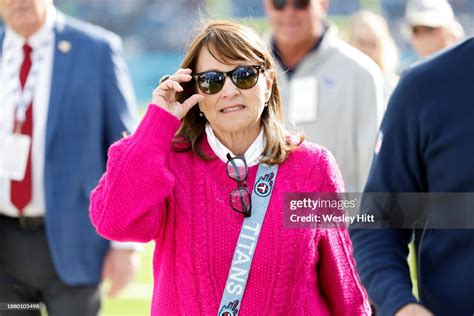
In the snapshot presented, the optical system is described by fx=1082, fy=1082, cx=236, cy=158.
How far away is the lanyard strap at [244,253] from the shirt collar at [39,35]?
2.02 meters

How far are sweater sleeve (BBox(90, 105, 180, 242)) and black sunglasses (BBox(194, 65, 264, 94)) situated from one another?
16 cm

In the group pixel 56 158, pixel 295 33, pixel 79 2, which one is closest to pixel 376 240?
pixel 56 158

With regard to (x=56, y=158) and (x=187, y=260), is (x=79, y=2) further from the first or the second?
(x=187, y=260)

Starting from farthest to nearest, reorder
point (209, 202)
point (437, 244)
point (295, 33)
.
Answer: point (295, 33), point (209, 202), point (437, 244)

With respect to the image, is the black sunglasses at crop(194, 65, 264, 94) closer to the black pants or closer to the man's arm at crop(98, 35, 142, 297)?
the man's arm at crop(98, 35, 142, 297)

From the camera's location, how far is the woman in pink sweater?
2.66 m

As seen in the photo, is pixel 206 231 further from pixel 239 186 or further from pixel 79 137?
pixel 79 137

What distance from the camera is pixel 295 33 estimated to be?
4.88 meters

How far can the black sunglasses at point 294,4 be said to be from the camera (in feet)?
15.9

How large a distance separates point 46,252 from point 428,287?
2.17m

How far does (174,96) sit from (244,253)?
0.48 metres

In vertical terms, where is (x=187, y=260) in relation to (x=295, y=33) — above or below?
below
